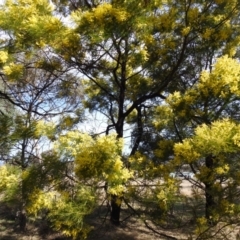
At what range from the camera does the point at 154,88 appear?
671 cm

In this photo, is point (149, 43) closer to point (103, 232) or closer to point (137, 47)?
point (137, 47)

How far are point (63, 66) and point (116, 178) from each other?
2.90m

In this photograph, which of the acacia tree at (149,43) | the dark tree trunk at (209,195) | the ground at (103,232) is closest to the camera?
the acacia tree at (149,43)

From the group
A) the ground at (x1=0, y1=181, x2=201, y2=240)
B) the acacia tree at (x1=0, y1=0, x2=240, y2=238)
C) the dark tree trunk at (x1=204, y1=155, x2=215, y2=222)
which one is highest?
the acacia tree at (x1=0, y1=0, x2=240, y2=238)

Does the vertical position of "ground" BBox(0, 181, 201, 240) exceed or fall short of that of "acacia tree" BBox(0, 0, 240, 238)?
it falls short

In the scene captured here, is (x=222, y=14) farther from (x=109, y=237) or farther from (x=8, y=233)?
(x=8, y=233)

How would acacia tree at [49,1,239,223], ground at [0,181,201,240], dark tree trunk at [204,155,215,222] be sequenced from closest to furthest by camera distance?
acacia tree at [49,1,239,223] < dark tree trunk at [204,155,215,222] < ground at [0,181,201,240]

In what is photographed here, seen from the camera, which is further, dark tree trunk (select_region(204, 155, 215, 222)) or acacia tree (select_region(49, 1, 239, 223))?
dark tree trunk (select_region(204, 155, 215, 222))

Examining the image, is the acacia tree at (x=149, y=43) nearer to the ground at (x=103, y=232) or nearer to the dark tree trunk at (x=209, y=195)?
the ground at (x=103, y=232)

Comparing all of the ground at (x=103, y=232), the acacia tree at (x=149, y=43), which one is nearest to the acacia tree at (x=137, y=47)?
the acacia tree at (x=149, y=43)

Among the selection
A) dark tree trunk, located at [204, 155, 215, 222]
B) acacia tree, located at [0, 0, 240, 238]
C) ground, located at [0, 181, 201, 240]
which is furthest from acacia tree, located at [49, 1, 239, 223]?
dark tree trunk, located at [204, 155, 215, 222]

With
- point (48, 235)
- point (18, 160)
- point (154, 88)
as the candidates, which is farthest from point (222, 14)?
point (48, 235)

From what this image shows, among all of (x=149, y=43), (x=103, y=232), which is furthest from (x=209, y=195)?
(x=103, y=232)

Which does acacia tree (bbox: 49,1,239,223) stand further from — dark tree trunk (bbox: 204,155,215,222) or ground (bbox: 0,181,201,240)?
dark tree trunk (bbox: 204,155,215,222)
